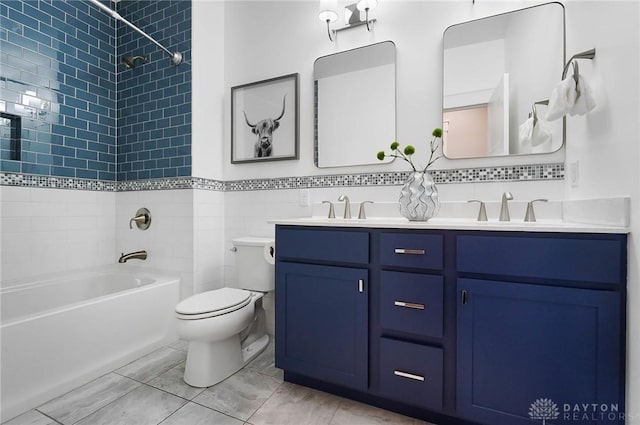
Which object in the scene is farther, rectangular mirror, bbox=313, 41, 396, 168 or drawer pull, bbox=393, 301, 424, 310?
rectangular mirror, bbox=313, 41, 396, 168

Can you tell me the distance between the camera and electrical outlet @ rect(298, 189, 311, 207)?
213 centimetres

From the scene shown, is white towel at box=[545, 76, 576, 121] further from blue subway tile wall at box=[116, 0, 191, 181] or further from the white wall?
the white wall

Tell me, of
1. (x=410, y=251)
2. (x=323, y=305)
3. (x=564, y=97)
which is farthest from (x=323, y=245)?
(x=564, y=97)

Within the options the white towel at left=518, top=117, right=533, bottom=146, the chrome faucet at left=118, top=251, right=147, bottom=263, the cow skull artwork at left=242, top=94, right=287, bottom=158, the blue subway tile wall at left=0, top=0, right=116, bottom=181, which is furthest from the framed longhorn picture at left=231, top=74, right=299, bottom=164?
the white towel at left=518, top=117, right=533, bottom=146

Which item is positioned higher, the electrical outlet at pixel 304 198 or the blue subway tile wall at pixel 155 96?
the blue subway tile wall at pixel 155 96

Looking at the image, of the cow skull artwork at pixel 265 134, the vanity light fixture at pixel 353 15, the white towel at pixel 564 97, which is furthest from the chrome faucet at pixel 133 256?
the white towel at pixel 564 97

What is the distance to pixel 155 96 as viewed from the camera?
2428 mm

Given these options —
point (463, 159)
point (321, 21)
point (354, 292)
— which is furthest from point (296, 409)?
point (321, 21)

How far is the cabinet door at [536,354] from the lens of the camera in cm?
102

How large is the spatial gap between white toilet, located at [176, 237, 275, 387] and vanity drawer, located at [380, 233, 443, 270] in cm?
87

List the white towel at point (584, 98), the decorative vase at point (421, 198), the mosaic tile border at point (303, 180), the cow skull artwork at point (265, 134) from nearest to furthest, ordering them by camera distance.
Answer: the white towel at point (584, 98) < the decorative vase at point (421, 198) < the mosaic tile border at point (303, 180) < the cow skull artwork at point (265, 134)

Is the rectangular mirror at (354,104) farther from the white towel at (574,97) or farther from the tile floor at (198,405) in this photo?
the tile floor at (198,405)

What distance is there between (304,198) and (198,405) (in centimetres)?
135

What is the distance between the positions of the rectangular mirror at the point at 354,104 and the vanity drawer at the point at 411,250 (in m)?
0.74
